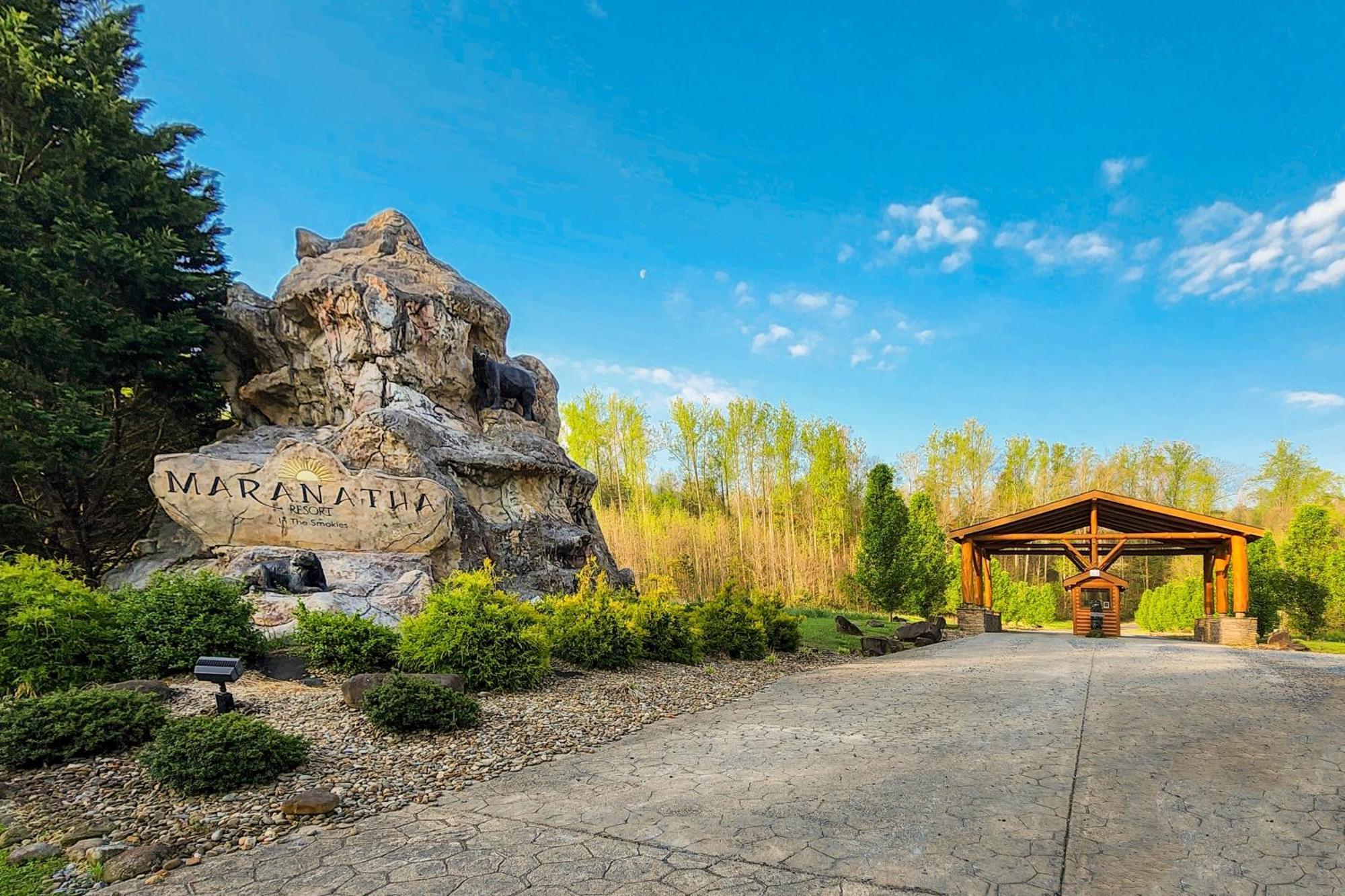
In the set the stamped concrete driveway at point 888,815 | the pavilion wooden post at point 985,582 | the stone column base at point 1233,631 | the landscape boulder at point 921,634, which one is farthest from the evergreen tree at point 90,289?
the stone column base at point 1233,631

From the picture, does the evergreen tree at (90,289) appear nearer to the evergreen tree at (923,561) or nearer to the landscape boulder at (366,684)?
the landscape boulder at (366,684)

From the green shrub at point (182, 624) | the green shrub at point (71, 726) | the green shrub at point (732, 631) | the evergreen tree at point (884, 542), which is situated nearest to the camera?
the green shrub at point (71, 726)

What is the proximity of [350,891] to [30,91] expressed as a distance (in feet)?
46.8

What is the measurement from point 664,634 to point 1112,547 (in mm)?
13503

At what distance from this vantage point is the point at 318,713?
5.23 m

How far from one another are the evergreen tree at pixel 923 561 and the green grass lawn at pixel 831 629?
3.23 feet

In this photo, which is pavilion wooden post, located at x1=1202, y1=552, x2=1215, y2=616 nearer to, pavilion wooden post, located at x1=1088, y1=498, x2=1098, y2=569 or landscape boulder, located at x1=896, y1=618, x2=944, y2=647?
pavilion wooden post, located at x1=1088, y1=498, x2=1098, y2=569

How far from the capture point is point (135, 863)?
294cm

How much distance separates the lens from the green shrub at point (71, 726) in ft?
13.1

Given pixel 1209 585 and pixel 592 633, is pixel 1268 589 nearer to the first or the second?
pixel 1209 585

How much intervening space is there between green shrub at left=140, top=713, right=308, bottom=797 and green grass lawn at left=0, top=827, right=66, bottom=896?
69 centimetres

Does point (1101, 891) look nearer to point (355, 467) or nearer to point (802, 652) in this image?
point (802, 652)

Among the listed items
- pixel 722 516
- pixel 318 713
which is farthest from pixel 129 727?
pixel 722 516

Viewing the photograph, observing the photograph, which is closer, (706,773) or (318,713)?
(706,773)
